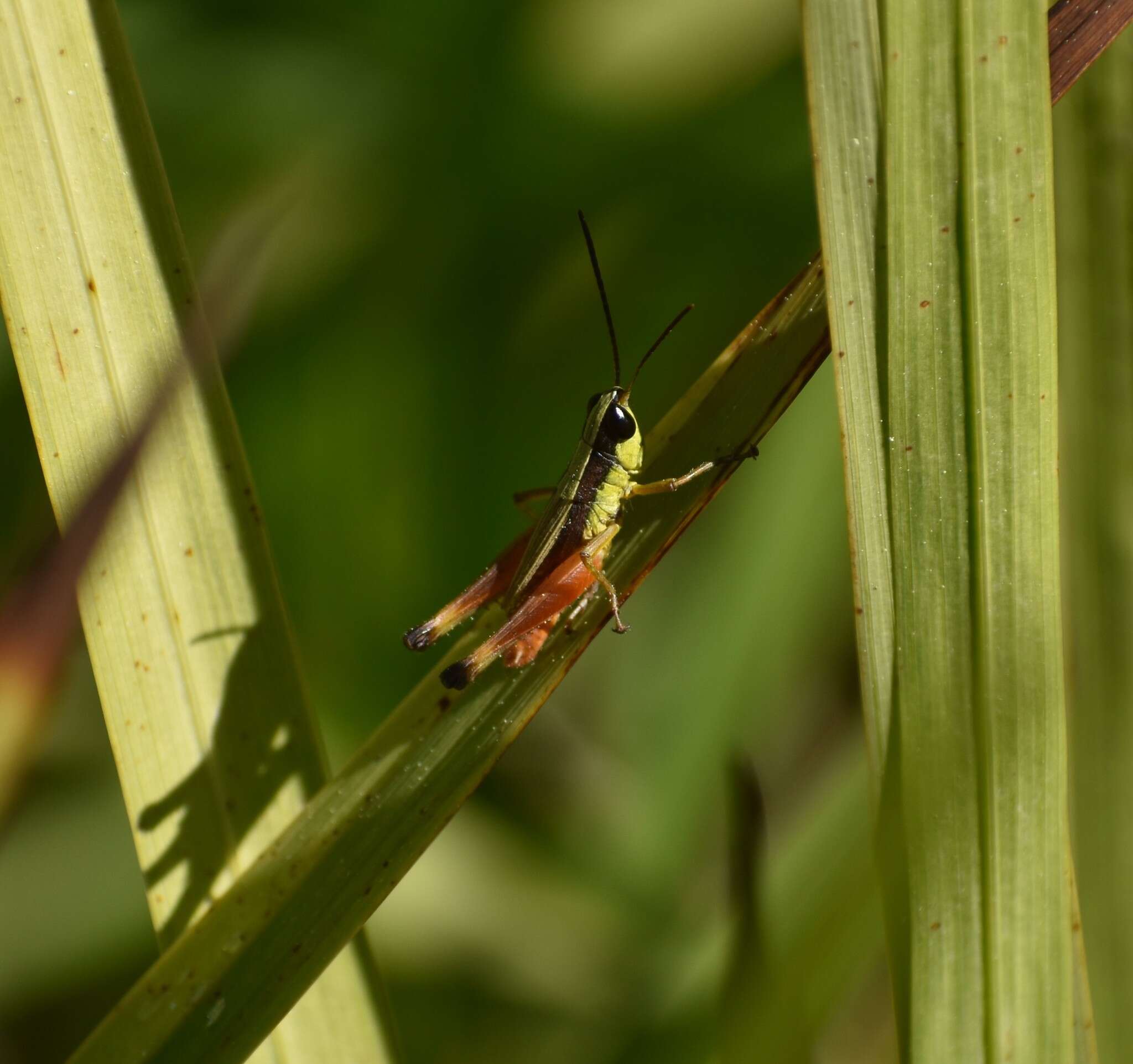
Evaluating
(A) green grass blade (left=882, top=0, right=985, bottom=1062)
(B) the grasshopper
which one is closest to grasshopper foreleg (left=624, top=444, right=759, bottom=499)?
(B) the grasshopper

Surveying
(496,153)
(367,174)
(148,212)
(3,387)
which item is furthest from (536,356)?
(3,387)

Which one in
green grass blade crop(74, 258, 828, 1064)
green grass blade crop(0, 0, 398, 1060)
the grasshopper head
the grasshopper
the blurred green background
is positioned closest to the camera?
green grass blade crop(74, 258, 828, 1064)

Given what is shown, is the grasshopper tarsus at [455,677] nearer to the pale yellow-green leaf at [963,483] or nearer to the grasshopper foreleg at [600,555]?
the grasshopper foreleg at [600,555]

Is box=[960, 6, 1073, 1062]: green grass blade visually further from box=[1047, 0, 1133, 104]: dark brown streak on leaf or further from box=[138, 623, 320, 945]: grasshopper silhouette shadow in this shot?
box=[138, 623, 320, 945]: grasshopper silhouette shadow

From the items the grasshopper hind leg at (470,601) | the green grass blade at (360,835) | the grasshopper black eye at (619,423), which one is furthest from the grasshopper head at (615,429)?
the green grass blade at (360,835)

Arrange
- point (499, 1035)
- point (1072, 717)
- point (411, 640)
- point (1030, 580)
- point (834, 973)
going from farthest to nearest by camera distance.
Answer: point (499, 1035)
point (411, 640)
point (834, 973)
point (1072, 717)
point (1030, 580)

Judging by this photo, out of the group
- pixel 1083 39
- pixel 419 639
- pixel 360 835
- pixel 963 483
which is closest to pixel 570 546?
pixel 419 639

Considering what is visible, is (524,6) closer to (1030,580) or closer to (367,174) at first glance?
(367,174)
